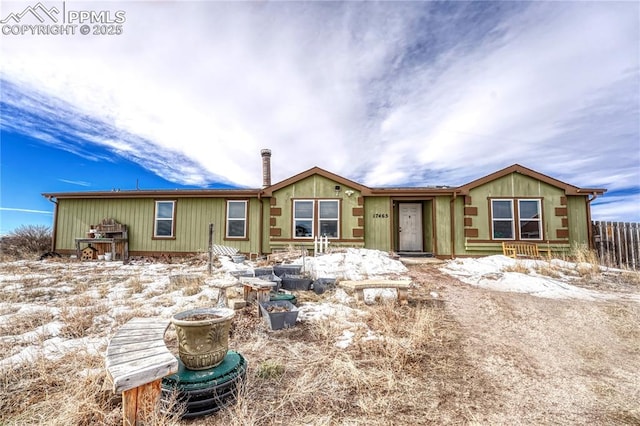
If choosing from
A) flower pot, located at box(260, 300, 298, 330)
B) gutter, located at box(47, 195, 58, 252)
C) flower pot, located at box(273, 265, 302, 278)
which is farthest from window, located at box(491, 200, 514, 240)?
gutter, located at box(47, 195, 58, 252)

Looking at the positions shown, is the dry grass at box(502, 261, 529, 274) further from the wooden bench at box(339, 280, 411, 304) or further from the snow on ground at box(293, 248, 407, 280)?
the wooden bench at box(339, 280, 411, 304)

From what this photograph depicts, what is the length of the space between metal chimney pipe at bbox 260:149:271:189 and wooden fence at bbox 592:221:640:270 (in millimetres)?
12914

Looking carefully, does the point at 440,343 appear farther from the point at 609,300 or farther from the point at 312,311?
the point at 609,300

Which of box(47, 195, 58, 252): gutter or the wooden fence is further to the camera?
box(47, 195, 58, 252): gutter

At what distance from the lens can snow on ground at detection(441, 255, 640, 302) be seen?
18.2 ft

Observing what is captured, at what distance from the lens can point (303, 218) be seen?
11.0 m

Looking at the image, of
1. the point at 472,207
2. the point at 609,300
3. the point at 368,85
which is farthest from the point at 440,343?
the point at 368,85

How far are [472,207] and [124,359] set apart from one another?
11172 millimetres

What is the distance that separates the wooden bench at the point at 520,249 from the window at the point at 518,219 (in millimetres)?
265

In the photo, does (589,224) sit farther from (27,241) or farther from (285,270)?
(27,241)

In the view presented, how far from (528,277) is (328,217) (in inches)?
256

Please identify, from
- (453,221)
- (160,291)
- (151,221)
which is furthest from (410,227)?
(151,221)

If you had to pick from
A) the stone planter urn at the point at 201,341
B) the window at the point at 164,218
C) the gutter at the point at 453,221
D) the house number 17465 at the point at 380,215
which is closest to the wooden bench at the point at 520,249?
the gutter at the point at 453,221

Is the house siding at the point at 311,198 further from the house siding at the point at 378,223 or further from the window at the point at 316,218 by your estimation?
the house siding at the point at 378,223
